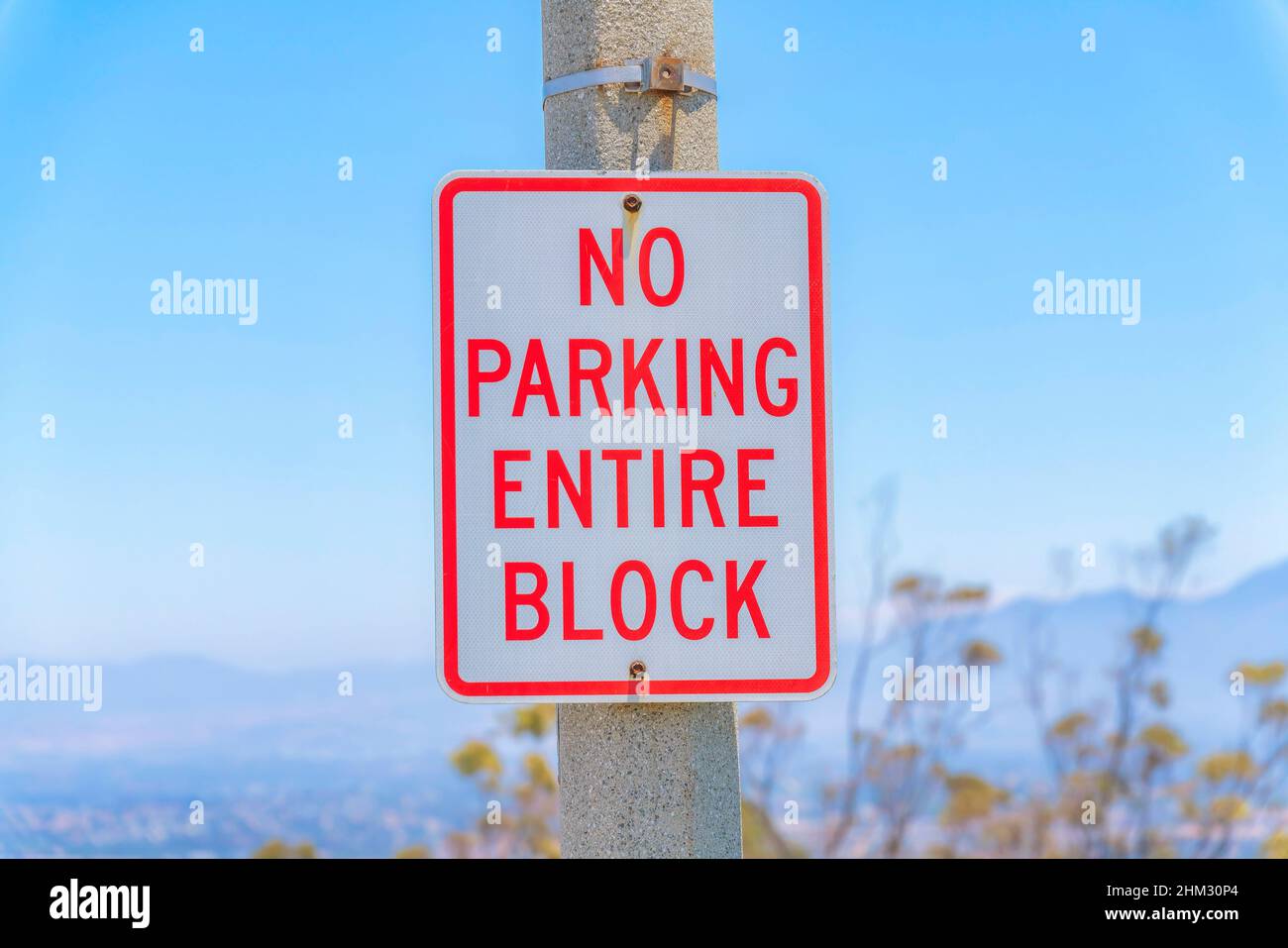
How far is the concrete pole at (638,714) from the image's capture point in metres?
2.25

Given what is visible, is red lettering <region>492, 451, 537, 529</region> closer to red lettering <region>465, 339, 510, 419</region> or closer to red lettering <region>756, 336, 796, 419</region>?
red lettering <region>465, 339, 510, 419</region>

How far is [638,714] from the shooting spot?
7.39 ft

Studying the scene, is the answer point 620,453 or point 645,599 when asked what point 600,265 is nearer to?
point 620,453

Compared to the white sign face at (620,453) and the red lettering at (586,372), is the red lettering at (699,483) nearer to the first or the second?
the white sign face at (620,453)

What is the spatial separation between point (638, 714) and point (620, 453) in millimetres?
429

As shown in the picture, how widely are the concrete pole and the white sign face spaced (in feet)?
0.36

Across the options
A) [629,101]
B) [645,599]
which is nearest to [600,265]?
[629,101]

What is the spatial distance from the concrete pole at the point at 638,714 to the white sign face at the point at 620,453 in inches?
4.3

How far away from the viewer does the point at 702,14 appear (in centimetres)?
245

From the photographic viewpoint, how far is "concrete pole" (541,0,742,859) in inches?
88.7

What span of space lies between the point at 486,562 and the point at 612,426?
11.4 inches
